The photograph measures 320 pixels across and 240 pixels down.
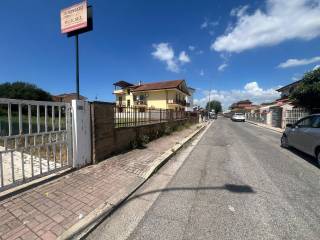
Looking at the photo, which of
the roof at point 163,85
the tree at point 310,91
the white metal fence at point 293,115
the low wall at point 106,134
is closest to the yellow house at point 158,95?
the roof at point 163,85

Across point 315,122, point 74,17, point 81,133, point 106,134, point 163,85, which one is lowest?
point 106,134

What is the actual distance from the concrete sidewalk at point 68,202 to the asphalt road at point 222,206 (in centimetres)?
29

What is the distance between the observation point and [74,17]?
5.08 meters

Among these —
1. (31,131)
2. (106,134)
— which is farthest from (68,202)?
(106,134)

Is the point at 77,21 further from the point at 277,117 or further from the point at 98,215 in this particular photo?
the point at 277,117

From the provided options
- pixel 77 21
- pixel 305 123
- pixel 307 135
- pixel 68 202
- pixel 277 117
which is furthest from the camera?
pixel 277 117

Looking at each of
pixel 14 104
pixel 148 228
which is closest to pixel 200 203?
pixel 148 228

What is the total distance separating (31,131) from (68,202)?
5.35 feet

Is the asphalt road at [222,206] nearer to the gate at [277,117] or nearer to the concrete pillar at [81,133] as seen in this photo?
the concrete pillar at [81,133]

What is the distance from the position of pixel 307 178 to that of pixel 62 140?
6.13 m

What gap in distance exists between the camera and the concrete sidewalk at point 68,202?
2484 mm

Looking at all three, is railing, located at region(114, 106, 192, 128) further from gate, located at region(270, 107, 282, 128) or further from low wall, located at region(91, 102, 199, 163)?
gate, located at region(270, 107, 282, 128)

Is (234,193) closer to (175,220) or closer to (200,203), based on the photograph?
(200,203)

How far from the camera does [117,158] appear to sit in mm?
5750
